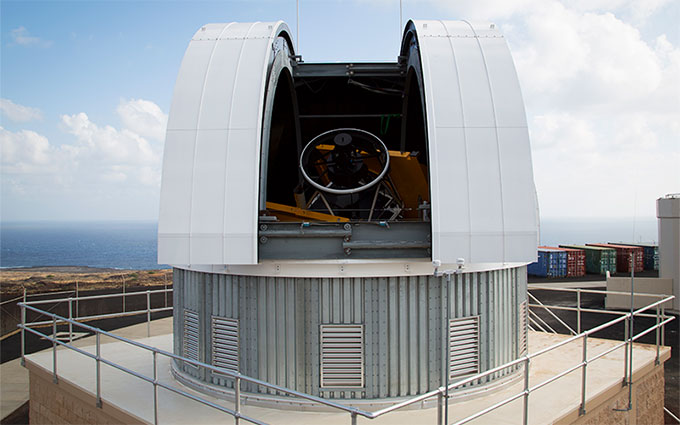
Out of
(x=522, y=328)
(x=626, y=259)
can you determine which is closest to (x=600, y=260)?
(x=626, y=259)

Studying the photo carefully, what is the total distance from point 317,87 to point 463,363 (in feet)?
26.8

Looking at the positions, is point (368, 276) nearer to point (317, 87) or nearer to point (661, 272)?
point (317, 87)

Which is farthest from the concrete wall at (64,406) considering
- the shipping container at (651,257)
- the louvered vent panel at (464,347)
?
the shipping container at (651,257)

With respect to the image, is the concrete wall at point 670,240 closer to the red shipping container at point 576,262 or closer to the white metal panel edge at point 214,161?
the red shipping container at point 576,262

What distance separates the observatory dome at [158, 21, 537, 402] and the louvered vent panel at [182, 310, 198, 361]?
0.03 meters

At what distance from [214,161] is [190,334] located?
2.96 meters

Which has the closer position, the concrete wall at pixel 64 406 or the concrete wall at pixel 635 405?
the concrete wall at pixel 64 406

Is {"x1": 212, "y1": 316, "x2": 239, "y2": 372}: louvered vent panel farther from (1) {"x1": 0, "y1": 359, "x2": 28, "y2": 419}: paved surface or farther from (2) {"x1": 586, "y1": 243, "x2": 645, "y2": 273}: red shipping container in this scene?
(2) {"x1": 586, "y1": 243, "x2": 645, "y2": 273}: red shipping container

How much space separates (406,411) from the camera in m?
6.74

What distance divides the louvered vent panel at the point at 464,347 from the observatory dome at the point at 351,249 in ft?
0.06

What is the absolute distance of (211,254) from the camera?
6844 mm

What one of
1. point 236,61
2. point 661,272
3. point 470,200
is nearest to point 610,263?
point 661,272

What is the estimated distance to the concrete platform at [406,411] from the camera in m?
6.51

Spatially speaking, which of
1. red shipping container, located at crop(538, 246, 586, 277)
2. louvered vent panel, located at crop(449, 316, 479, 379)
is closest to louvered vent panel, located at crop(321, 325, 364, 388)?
louvered vent panel, located at crop(449, 316, 479, 379)
